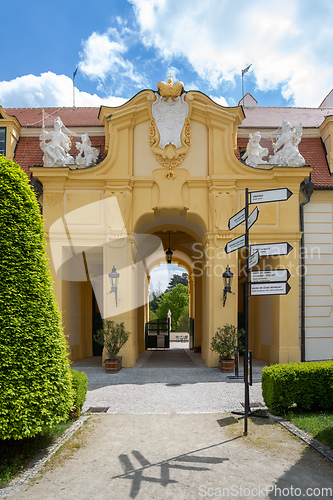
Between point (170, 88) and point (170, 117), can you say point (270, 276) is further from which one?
point (170, 88)

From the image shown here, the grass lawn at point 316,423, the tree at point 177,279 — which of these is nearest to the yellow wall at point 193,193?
the grass lawn at point 316,423

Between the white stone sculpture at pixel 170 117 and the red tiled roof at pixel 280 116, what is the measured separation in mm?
3679

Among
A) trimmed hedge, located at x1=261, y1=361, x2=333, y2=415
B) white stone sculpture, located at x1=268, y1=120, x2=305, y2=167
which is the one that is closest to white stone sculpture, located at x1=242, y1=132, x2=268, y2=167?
white stone sculpture, located at x1=268, y1=120, x2=305, y2=167

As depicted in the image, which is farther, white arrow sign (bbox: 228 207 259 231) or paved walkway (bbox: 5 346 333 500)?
white arrow sign (bbox: 228 207 259 231)

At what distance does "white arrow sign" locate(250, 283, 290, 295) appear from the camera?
673 cm

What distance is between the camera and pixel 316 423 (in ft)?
23.0

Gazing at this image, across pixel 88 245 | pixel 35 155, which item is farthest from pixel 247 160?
pixel 35 155

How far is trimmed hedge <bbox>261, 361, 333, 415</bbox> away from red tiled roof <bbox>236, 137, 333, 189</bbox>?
28.3 ft

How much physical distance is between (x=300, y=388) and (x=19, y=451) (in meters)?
5.02

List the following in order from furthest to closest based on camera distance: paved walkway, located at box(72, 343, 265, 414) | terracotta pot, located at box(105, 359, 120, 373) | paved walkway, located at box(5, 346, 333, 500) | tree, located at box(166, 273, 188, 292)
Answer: tree, located at box(166, 273, 188, 292)
terracotta pot, located at box(105, 359, 120, 373)
paved walkway, located at box(72, 343, 265, 414)
paved walkway, located at box(5, 346, 333, 500)

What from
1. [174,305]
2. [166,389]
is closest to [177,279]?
[174,305]

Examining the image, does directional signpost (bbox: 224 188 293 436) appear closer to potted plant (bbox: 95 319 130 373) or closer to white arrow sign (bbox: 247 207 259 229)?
white arrow sign (bbox: 247 207 259 229)

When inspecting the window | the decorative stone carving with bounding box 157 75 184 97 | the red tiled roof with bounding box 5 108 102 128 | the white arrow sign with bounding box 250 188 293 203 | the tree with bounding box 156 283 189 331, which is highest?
the red tiled roof with bounding box 5 108 102 128

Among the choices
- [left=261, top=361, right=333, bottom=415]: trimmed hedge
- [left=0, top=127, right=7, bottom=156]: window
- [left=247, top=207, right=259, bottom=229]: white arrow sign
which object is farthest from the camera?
[left=0, top=127, right=7, bottom=156]: window
